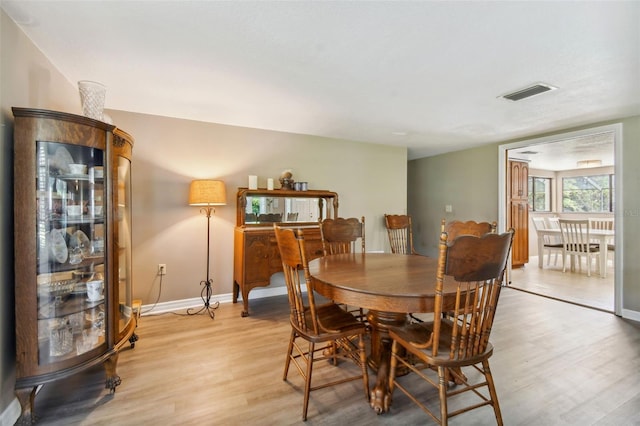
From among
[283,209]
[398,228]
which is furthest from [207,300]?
[398,228]

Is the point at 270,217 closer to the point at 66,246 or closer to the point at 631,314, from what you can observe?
the point at 66,246

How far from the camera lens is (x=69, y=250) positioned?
1768 millimetres

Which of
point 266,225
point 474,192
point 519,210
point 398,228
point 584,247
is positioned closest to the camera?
point 266,225

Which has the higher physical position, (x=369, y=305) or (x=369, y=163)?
(x=369, y=163)

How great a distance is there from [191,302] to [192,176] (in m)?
1.53

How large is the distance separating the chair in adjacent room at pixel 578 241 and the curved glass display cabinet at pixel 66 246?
262 inches

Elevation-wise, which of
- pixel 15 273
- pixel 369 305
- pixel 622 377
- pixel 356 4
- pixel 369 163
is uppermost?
pixel 356 4

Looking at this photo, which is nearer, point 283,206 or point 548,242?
point 283,206

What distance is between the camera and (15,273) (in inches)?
59.5

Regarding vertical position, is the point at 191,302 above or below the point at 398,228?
below

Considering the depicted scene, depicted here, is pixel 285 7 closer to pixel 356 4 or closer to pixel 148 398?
pixel 356 4

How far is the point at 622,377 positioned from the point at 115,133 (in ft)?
12.8

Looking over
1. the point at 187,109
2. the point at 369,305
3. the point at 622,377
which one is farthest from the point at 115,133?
the point at 622,377

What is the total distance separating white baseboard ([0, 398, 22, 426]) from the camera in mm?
1512
